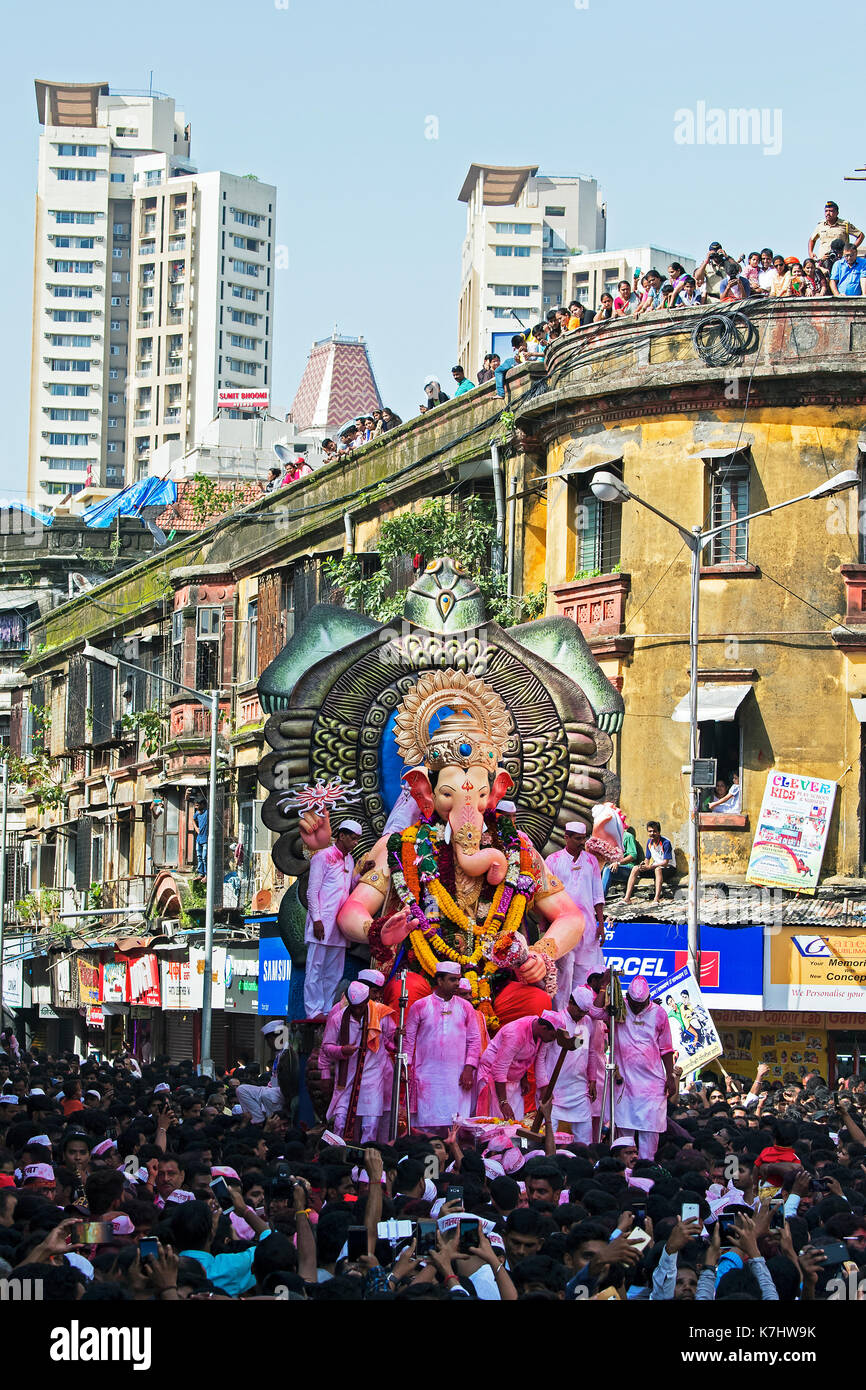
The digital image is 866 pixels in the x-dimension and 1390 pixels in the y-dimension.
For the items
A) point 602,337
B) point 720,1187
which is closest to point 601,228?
point 602,337

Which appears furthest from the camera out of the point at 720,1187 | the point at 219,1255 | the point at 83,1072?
the point at 83,1072

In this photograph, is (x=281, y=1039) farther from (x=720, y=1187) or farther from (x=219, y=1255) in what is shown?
(x=219, y=1255)

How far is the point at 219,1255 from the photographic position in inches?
407

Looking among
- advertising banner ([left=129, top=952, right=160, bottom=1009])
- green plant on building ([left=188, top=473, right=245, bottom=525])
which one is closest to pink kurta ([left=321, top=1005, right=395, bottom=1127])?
advertising banner ([left=129, top=952, right=160, bottom=1009])

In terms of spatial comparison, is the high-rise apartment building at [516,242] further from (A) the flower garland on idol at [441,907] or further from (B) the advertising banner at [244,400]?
(A) the flower garland on idol at [441,907]

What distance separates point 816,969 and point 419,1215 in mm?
17463

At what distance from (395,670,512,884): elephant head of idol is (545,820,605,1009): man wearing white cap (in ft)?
2.94

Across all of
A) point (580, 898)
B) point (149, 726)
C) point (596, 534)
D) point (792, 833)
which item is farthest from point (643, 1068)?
point (149, 726)

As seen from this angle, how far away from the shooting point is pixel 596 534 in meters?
30.6

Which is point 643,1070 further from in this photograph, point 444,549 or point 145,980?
point 145,980

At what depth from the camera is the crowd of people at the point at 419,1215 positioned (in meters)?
9.31

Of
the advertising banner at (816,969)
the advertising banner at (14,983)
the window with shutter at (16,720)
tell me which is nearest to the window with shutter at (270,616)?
the advertising banner at (816,969)

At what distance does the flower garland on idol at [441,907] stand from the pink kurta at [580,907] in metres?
0.66
